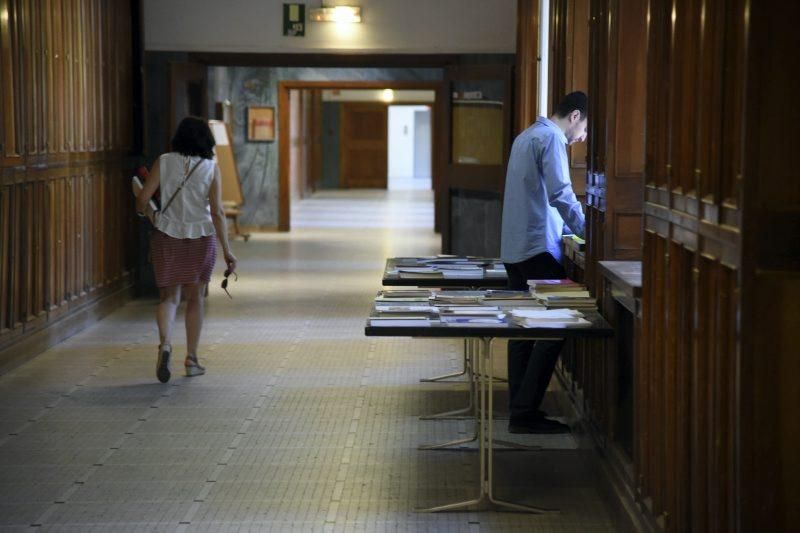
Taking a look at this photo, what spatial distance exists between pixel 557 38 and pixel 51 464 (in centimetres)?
376

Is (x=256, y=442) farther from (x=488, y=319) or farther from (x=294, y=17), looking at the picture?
(x=294, y=17)

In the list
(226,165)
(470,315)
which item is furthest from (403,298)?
(226,165)

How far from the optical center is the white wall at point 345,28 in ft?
37.4

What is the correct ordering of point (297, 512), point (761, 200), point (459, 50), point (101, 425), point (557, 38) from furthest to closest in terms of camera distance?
point (459, 50)
point (557, 38)
point (101, 425)
point (297, 512)
point (761, 200)

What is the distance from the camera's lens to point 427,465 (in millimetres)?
5578

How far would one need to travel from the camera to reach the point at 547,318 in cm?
490

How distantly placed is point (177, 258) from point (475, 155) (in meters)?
4.56

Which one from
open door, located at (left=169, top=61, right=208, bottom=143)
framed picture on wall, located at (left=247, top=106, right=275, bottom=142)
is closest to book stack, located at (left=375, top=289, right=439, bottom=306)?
open door, located at (left=169, top=61, right=208, bottom=143)

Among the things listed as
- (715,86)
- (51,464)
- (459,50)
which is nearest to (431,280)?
(51,464)

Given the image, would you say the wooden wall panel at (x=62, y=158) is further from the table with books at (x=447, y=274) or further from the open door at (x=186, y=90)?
the table with books at (x=447, y=274)

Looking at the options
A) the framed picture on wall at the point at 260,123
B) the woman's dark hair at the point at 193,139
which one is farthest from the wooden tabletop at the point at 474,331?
the framed picture on wall at the point at 260,123

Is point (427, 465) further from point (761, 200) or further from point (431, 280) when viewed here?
point (761, 200)

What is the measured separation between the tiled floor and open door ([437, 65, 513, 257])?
185cm

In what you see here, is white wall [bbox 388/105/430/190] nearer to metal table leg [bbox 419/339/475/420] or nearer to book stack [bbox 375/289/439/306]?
metal table leg [bbox 419/339/475/420]
